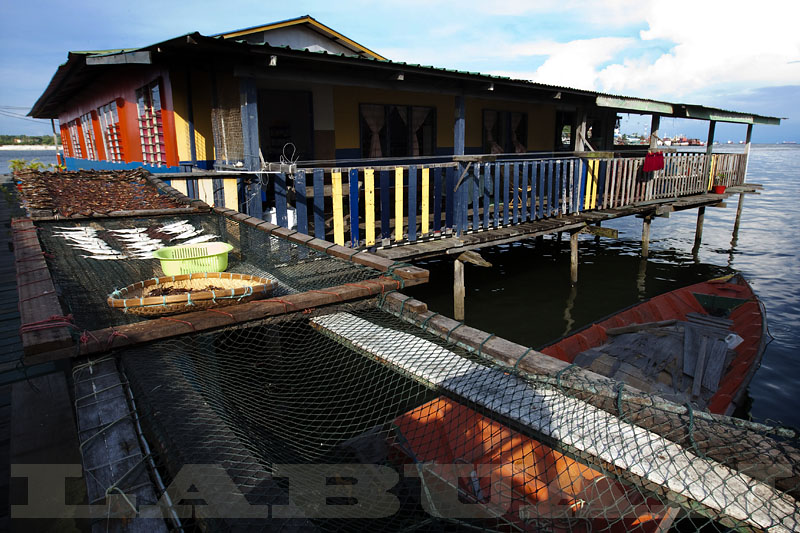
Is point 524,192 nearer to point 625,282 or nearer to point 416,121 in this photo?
point 416,121

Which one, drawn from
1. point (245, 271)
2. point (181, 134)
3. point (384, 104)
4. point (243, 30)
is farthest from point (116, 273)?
point (384, 104)

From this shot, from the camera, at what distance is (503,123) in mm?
14414

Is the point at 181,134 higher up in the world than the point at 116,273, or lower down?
higher up

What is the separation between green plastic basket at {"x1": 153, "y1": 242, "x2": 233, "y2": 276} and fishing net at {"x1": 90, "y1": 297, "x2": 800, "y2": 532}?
3.13ft

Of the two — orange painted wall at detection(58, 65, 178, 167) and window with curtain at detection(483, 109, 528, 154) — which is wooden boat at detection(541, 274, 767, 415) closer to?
window with curtain at detection(483, 109, 528, 154)

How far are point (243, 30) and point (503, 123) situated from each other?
7.85m

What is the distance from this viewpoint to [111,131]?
527 inches

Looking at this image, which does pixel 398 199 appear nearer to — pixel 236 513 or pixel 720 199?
pixel 236 513

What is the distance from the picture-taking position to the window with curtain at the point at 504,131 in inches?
550

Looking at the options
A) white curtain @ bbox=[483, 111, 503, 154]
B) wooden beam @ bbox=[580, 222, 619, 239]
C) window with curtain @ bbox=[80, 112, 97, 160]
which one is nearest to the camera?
wooden beam @ bbox=[580, 222, 619, 239]

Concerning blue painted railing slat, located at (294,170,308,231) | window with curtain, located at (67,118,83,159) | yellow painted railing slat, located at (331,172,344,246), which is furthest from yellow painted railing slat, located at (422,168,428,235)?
window with curtain, located at (67,118,83,159)

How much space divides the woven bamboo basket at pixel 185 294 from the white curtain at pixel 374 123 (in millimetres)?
8348

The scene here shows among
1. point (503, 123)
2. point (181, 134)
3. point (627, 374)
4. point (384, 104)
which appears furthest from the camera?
point (503, 123)

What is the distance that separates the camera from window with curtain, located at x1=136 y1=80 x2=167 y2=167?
9.62 metres
